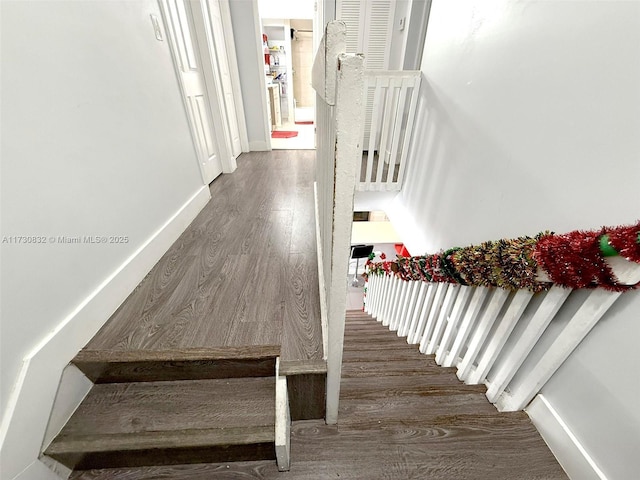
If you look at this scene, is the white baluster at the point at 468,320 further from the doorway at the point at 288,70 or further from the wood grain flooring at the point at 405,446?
the doorway at the point at 288,70

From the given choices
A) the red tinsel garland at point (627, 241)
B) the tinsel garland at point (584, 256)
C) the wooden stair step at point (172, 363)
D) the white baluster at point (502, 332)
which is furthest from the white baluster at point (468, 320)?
the wooden stair step at point (172, 363)

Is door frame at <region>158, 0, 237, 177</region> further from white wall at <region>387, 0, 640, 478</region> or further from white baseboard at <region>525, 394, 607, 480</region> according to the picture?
white baseboard at <region>525, 394, 607, 480</region>

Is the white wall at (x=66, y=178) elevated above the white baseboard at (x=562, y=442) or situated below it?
above

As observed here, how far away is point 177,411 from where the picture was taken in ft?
3.24

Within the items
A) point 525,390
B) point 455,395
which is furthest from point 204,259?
point 525,390

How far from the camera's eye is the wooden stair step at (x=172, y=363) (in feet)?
3.36

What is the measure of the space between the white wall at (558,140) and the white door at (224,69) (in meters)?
2.22

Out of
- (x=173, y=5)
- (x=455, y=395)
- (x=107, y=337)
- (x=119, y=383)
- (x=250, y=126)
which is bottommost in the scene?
(x=455, y=395)

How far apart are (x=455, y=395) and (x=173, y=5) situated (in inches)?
118

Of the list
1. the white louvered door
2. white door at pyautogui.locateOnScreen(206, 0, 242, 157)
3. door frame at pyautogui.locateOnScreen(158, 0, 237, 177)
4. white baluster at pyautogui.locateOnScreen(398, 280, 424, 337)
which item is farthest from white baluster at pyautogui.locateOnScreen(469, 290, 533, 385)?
white door at pyautogui.locateOnScreen(206, 0, 242, 157)

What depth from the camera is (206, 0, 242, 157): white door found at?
2789 millimetres

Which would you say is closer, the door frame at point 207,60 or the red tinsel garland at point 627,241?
the red tinsel garland at point 627,241

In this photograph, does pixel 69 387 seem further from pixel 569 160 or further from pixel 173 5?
pixel 173 5

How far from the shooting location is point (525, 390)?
102cm
